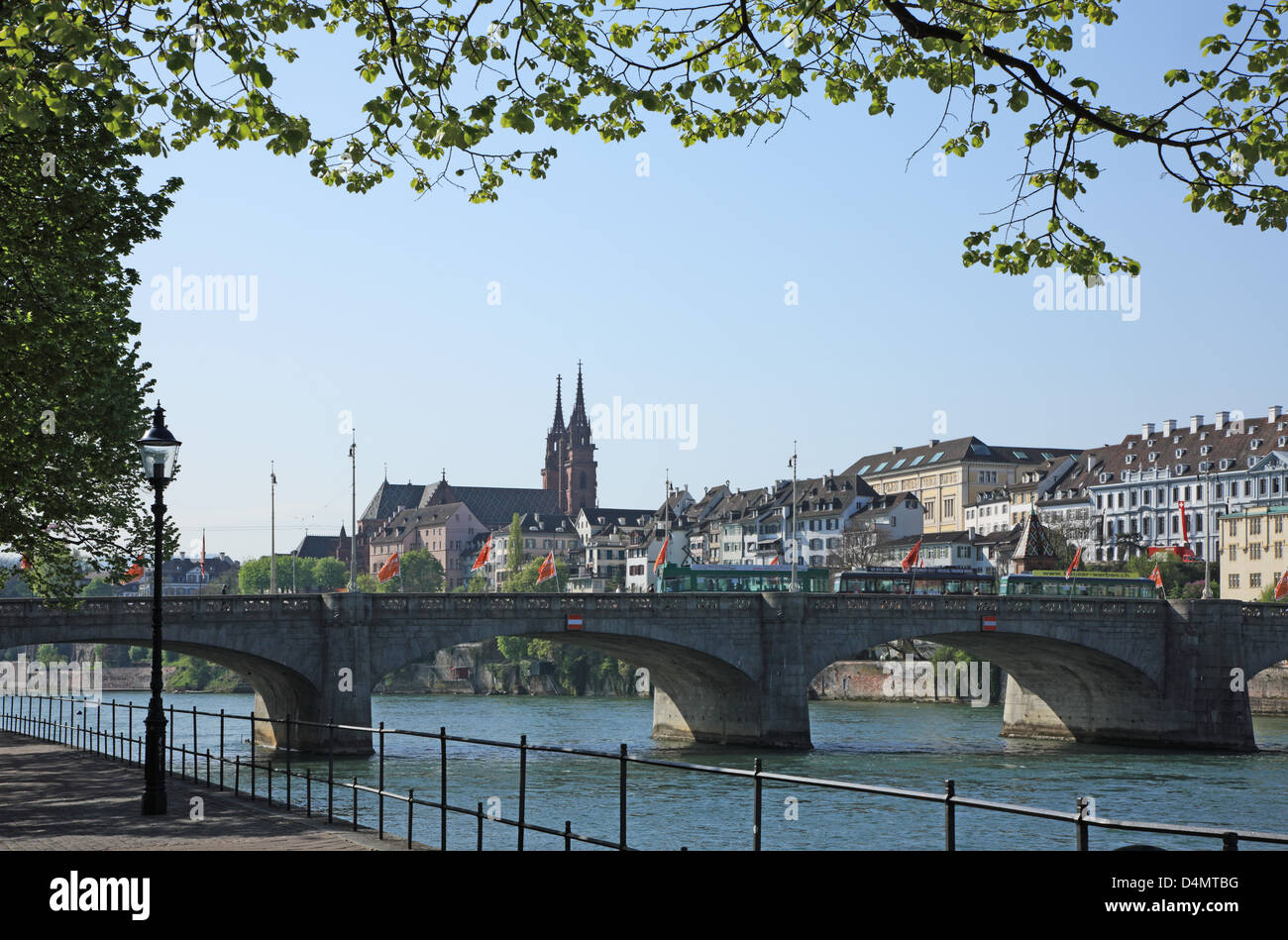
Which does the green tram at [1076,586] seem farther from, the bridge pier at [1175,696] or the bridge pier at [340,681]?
the bridge pier at [340,681]

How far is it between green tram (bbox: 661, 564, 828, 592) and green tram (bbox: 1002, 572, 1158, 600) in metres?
10.9

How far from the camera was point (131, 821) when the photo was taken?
1878 centimetres

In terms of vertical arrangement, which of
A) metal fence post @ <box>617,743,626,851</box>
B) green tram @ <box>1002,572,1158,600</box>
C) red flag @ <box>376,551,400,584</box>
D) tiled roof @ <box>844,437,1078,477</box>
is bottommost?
metal fence post @ <box>617,743,626,851</box>

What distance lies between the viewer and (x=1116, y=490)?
5428 inches

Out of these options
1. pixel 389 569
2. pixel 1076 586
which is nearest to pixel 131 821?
pixel 389 569

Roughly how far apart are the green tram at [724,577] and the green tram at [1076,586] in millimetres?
10879

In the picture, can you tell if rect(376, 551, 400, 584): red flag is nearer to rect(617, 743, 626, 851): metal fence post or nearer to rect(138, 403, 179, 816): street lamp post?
rect(138, 403, 179, 816): street lamp post

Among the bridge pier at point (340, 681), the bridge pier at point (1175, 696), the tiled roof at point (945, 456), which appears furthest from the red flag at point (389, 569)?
the tiled roof at point (945, 456)

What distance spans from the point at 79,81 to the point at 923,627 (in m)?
53.8

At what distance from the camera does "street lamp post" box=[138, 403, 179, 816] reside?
19.3m

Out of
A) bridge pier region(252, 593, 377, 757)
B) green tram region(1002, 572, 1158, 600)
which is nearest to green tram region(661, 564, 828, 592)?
green tram region(1002, 572, 1158, 600)

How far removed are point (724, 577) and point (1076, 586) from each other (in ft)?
58.6
